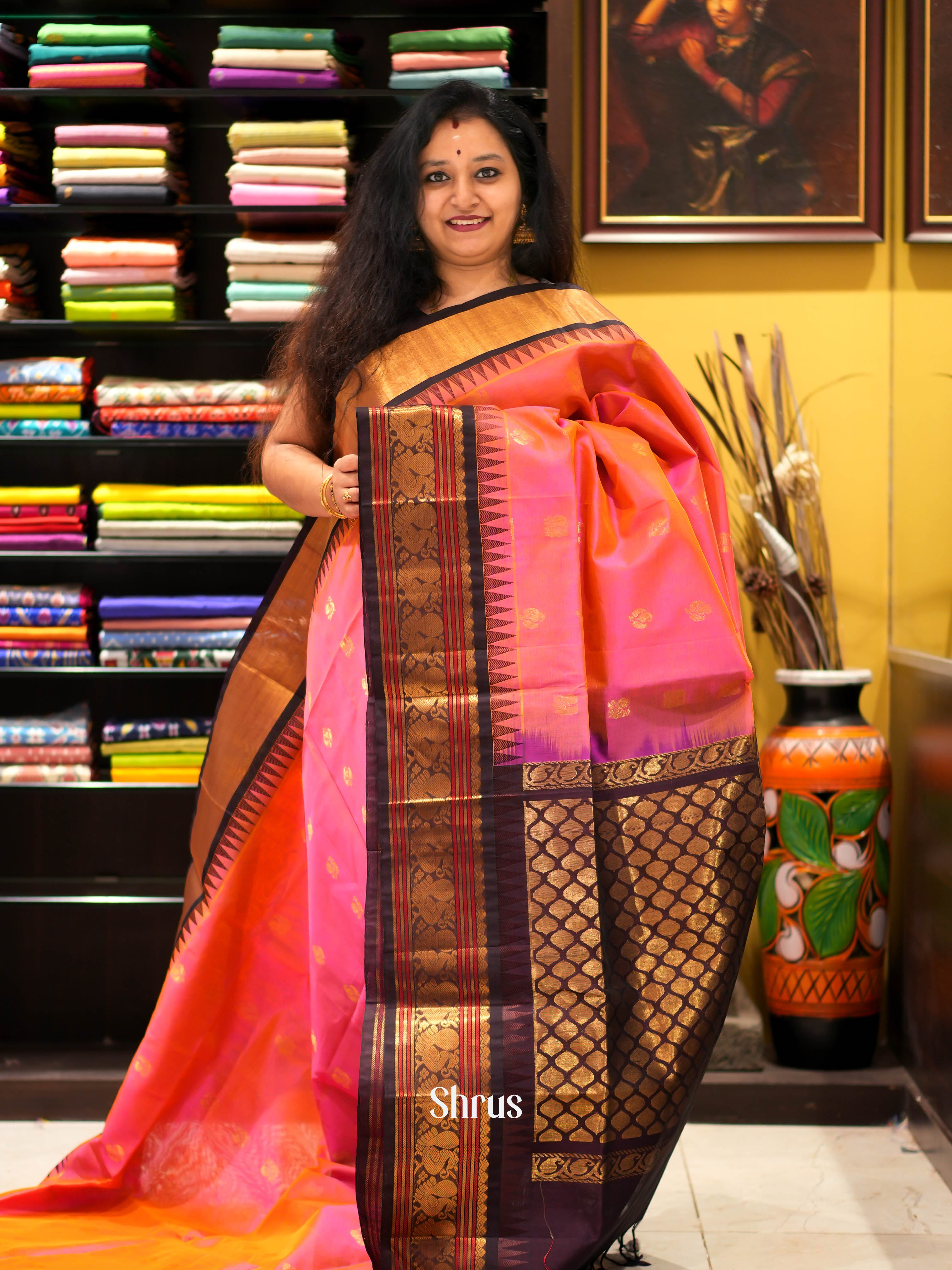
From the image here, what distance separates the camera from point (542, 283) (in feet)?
5.74

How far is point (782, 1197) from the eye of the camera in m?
2.03

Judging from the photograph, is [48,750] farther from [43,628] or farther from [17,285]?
[17,285]

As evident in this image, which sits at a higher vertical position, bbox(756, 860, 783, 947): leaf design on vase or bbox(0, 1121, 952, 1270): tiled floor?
bbox(756, 860, 783, 947): leaf design on vase

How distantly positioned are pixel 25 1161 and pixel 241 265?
5.88ft

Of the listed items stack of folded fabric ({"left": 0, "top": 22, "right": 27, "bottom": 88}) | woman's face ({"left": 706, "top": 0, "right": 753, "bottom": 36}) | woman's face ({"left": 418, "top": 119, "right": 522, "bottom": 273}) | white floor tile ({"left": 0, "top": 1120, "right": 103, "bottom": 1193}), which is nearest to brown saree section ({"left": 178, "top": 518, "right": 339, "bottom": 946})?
woman's face ({"left": 418, "top": 119, "right": 522, "bottom": 273})

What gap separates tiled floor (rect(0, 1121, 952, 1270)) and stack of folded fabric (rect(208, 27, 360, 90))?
6.98 ft

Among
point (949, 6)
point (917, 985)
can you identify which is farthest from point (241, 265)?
point (917, 985)

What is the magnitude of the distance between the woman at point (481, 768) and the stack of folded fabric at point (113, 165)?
860 millimetres

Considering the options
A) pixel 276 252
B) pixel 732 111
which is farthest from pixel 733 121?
pixel 276 252

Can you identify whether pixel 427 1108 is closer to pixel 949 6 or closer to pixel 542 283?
pixel 542 283

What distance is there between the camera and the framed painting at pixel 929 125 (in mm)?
2617

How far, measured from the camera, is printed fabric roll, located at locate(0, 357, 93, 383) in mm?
2523

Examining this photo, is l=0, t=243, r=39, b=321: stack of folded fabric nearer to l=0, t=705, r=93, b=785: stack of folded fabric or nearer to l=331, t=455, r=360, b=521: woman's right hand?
l=0, t=705, r=93, b=785: stack of folded fabric

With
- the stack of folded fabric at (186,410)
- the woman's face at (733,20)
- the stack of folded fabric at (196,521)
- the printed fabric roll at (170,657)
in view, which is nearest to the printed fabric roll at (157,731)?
the printed fabric roll at (170,657)
